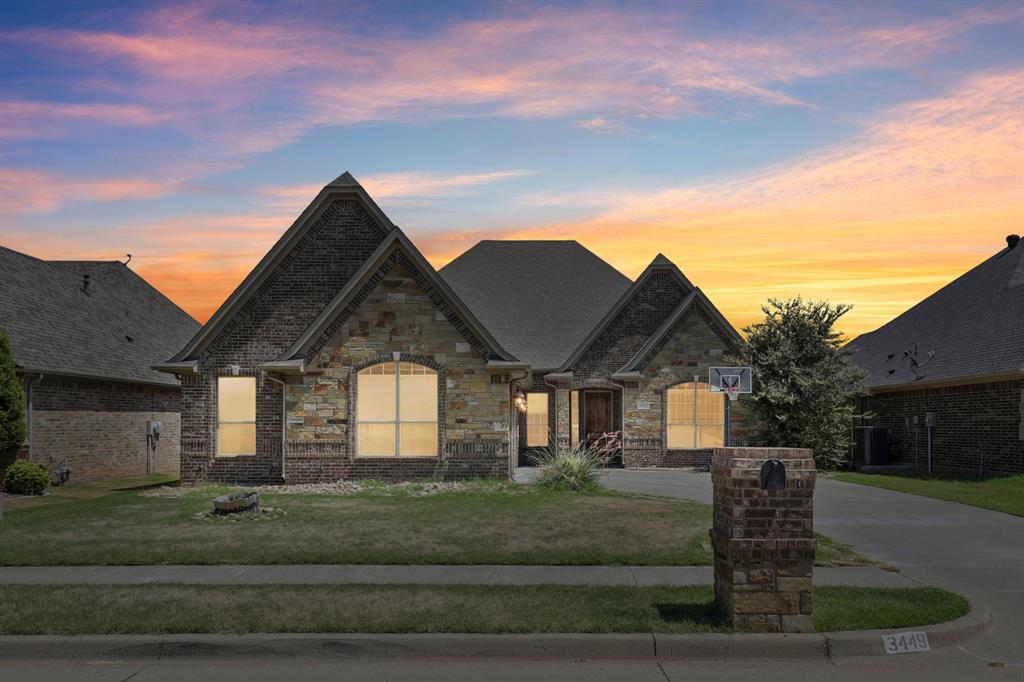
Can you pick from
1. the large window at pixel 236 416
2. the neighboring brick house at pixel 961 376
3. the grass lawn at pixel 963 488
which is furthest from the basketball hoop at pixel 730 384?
the neighboring brick house at pixel 961 376

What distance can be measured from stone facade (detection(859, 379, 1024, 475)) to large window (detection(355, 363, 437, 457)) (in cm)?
1637

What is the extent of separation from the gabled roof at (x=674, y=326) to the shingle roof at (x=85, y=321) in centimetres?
1666

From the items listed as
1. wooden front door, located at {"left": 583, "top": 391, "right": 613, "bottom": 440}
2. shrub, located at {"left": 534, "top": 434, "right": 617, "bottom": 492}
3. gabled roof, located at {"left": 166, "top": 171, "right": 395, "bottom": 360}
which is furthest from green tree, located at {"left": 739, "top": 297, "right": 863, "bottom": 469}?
gabled roof, located at {"left": 166, "top": 171, "right": 395, "bottom": 360}

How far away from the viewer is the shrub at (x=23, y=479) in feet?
82.9

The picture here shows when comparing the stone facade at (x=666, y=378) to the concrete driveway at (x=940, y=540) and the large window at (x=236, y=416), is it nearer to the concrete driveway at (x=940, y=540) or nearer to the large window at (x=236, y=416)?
the concrete driveway at (x=940, y=540)

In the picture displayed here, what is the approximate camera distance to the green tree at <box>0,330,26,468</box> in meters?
24.7

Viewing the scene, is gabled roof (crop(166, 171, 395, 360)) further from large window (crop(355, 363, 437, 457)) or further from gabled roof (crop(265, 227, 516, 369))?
large window (crop(355, 363, 437, 457))

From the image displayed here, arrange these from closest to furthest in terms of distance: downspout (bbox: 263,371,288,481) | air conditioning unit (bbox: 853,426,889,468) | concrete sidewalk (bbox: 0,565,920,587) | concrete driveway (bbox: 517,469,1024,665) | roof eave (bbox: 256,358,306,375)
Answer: concrete driveway (bbox: 517,469,1024,665)
concrete sidewalk (bbox: 0,565,920,587)
roof eave (bbox: 256,358,306,375)
downspout (bbox: 263,371,288,481)
air conditioning unit (bbox: 853,426,889,468)

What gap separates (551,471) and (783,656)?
47.1 feet

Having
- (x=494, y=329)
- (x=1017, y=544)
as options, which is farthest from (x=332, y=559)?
(x=494, y=329)

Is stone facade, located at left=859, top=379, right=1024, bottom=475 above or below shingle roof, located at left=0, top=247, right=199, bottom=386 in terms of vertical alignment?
below

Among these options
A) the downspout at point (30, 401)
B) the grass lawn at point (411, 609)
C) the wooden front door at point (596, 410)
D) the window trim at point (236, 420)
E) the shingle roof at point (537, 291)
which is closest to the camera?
the grass lawn at point (411, 609)

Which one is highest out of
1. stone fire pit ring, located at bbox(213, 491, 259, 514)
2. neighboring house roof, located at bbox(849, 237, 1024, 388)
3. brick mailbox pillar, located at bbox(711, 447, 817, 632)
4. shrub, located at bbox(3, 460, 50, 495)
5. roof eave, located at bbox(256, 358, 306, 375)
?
neighboring house roof, located at bbox(849, 237, 1024, 388)

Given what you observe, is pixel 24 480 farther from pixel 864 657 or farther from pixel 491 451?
pixel 864 657
